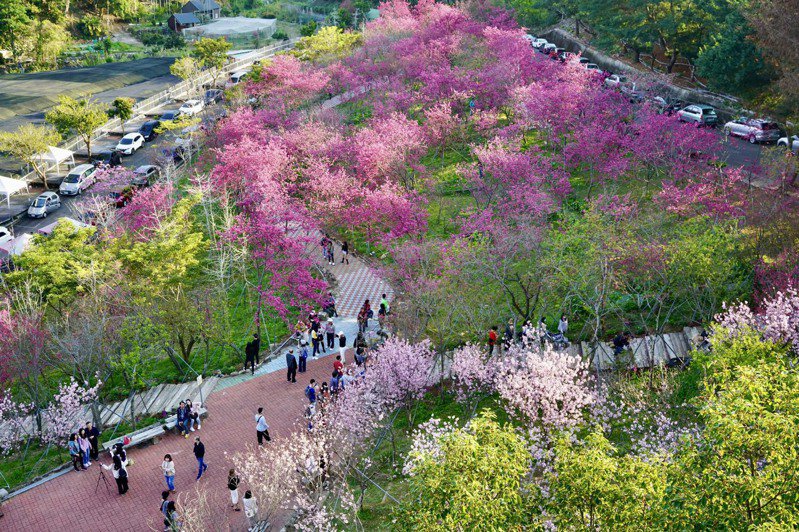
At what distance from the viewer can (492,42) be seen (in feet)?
162

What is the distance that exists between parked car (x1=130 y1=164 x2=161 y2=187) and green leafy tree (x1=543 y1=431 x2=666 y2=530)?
118ft

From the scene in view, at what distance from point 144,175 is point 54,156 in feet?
25.0

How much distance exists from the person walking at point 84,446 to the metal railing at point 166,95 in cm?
3141

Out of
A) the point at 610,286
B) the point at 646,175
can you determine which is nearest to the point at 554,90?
the point at 646,175

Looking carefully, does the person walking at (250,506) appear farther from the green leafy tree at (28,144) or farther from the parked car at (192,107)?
the parked car at (192,107)

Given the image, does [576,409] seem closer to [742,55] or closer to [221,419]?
[221,419]

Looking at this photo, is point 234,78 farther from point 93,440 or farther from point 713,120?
point 93,440

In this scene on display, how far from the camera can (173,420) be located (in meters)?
Answer: 22.0

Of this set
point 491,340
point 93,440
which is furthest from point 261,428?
point 491,340

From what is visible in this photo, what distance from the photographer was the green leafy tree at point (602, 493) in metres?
11.0

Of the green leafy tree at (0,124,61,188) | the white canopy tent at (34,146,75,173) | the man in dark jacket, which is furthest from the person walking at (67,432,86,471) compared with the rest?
the white canopy tent at (34,146,75,173)

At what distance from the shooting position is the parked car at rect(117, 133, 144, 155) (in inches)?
2005

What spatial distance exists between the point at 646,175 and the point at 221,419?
993 inches

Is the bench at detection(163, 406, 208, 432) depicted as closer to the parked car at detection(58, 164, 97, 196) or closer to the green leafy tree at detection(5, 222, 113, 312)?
the green leafy tree at detection(5, 222, 113, 312)
